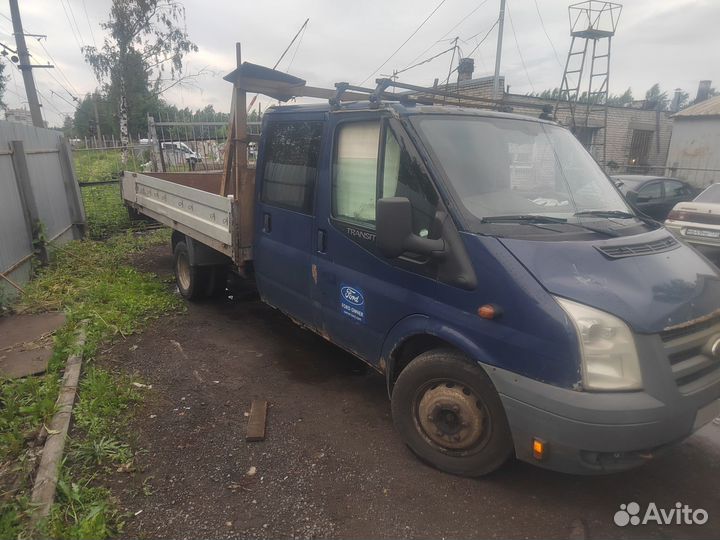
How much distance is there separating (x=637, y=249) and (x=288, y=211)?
8.44 ft

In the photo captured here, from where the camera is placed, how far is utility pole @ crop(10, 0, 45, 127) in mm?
13602

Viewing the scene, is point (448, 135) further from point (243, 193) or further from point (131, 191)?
point (131, 191)

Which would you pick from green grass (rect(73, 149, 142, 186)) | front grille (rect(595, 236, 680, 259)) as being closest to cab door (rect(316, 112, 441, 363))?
front grille (rect(595, 236, 680, 259))

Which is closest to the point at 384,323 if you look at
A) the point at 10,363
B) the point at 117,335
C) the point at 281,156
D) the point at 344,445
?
the point at 344,445

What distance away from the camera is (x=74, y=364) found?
157 inches

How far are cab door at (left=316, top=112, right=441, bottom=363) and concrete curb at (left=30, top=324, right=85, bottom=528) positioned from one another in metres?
1.95

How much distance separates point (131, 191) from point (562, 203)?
6707 millimetres

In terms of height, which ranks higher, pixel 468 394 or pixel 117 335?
pixel 468 394

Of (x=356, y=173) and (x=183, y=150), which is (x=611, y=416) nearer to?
(x=356, y=173)

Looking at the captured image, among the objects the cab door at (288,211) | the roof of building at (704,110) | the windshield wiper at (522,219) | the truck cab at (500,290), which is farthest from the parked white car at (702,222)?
the roof of building at (704,110)

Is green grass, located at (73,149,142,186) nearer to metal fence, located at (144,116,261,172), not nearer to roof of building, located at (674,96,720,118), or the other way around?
metal fence, located at (144,116,261,172)

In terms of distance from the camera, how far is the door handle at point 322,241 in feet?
11.2

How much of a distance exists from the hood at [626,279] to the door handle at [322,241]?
4.83 ft

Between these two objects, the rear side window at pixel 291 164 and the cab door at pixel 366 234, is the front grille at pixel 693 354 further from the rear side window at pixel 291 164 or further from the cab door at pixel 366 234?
the rear side window at pixel 291 164
